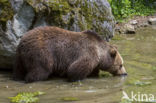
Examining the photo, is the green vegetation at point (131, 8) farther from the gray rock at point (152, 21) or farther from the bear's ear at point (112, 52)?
the bear's ear at point (112, 52)

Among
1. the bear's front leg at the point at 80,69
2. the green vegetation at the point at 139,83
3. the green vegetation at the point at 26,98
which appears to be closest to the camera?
the green vegetation at the point at 26,98

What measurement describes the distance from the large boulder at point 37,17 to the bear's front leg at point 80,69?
145 cm

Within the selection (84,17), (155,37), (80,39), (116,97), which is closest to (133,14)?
(155,37)

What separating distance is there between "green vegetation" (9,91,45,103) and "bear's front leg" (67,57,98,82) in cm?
137

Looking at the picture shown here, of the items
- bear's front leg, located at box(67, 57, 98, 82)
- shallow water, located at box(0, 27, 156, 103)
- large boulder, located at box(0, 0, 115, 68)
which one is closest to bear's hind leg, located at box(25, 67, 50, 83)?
shallow water, located at box(0, 27, 156, 103)

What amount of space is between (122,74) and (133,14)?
40.9 feet

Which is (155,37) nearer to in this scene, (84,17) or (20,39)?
(84,17)

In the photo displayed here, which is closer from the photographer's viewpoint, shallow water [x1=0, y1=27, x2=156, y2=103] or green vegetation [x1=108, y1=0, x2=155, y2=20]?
shallow water [x1=0, y1=27, x2=156, y2=103]

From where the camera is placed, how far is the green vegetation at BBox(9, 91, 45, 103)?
5746mm

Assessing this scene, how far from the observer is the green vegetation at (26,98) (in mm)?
5746

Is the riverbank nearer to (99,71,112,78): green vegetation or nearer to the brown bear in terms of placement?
(99,71,112,78): green vegetation

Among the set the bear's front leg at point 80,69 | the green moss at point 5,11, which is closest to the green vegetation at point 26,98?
the bear's front leg at point 80,69

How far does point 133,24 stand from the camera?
698 inches

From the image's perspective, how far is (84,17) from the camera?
9.06 metres
